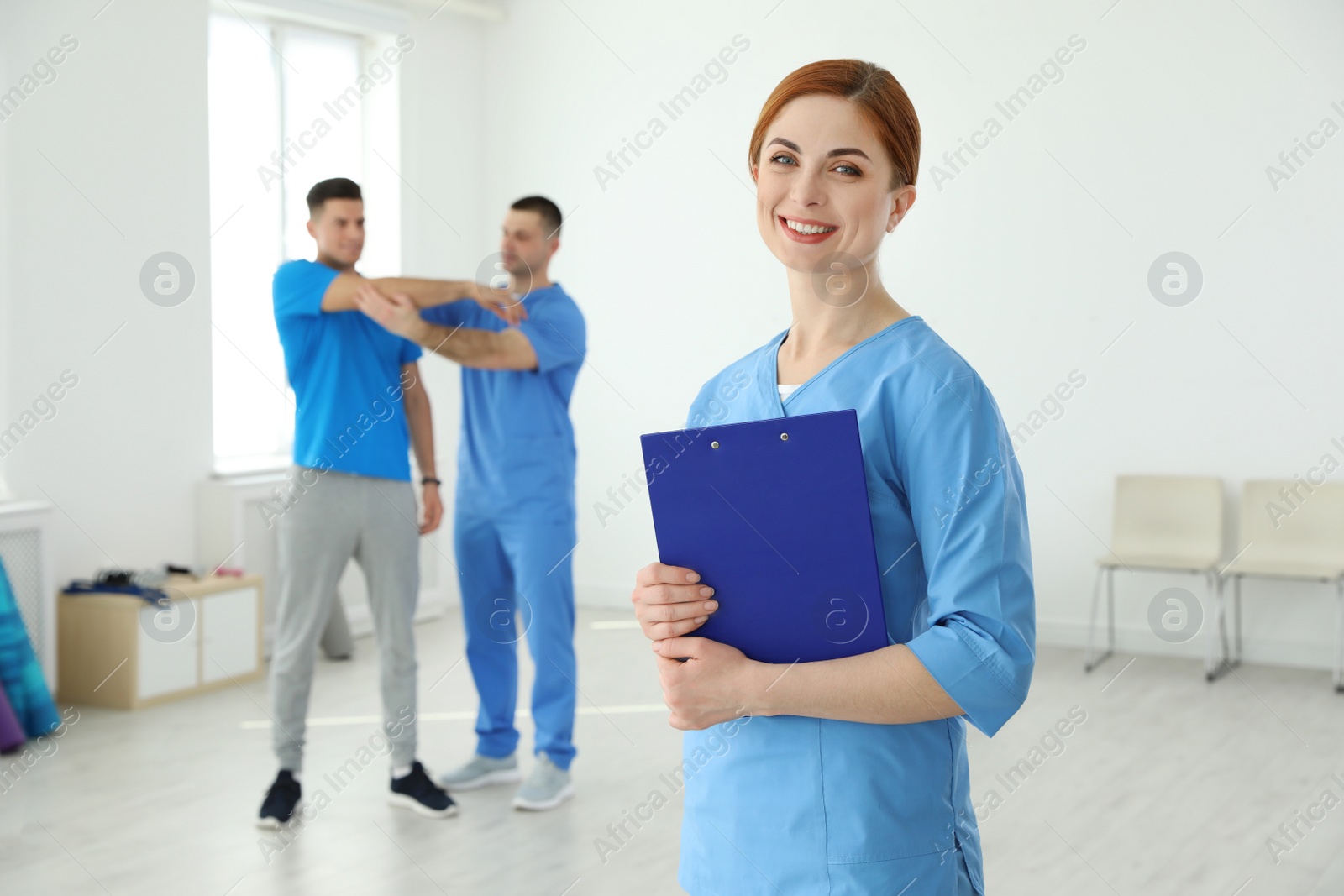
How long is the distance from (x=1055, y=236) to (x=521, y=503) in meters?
3.23

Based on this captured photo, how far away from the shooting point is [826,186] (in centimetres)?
108

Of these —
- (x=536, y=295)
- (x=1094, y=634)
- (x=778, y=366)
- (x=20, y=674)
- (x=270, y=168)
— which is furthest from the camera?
(x=270, y=168)

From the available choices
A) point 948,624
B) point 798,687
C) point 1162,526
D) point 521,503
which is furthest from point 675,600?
point 1162,526

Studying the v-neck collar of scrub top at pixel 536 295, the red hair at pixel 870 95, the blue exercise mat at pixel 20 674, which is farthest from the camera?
the blue exercise mat at pixel 20 674

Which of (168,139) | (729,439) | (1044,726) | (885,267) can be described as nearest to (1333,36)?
(885,267)

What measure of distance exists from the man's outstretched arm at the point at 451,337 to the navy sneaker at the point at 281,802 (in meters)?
1.27

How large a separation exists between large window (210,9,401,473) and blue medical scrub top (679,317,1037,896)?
15.9ft

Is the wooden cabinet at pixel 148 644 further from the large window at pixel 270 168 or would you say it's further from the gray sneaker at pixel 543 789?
the gray sneaker at pixel 543 789

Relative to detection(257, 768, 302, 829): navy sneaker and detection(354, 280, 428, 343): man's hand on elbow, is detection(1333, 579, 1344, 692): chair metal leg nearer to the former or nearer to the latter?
detection(354, 280, 428, 343): man's hand on elbow

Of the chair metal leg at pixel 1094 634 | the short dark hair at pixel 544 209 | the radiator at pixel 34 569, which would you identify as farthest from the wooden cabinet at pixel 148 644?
the chair metal leg at pixel 1094 634

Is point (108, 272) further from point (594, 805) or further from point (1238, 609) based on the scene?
point (1238, 609)

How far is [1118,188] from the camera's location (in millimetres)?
5492

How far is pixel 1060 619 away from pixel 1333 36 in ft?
9.15

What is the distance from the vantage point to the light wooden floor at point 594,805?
120 inches
